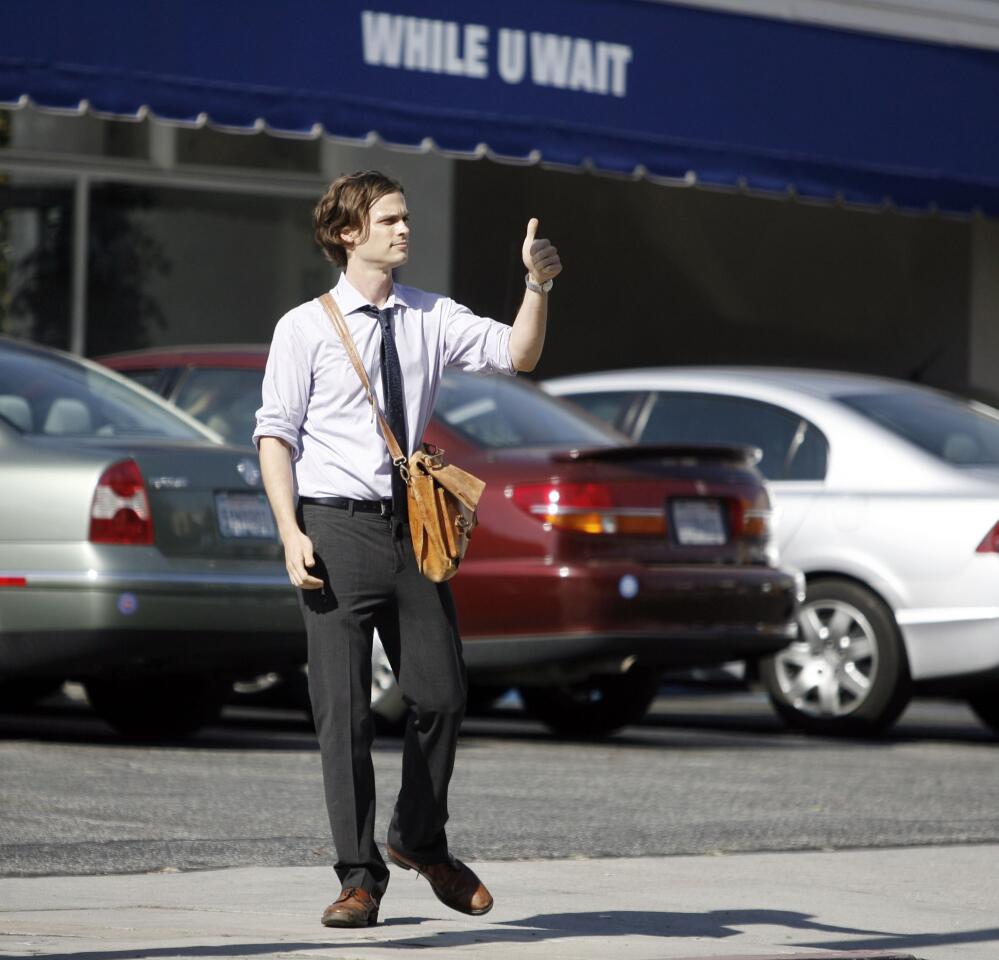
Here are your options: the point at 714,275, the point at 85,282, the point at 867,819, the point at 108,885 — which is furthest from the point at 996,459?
the point at 714,275

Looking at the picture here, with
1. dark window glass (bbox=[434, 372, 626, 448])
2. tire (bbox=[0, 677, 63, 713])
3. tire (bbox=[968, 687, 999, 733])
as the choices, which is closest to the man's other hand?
dark window glass (bbox=[434, 372, 626, 448])

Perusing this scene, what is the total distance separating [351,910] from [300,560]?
77 cm

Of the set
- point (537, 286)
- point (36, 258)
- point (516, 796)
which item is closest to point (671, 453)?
point (516, 796)

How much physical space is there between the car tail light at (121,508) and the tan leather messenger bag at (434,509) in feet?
11.5

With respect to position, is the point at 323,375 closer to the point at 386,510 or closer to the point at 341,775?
the point at 386,510

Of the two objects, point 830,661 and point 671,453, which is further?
point 830,661

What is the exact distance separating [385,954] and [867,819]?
10.5ft

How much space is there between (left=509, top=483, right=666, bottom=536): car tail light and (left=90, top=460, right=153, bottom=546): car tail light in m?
1.63

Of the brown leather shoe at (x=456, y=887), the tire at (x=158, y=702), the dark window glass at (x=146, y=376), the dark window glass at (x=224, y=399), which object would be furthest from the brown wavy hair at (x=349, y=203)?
the dark window glass at (x=146, y=376)

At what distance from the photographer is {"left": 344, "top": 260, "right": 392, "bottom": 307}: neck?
5.32m

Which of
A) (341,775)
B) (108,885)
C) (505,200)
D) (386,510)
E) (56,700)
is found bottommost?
(56,700)

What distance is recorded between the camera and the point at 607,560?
368 inches

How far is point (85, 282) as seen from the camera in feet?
52.2

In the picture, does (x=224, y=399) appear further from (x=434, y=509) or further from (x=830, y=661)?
(x=434, y=509)
